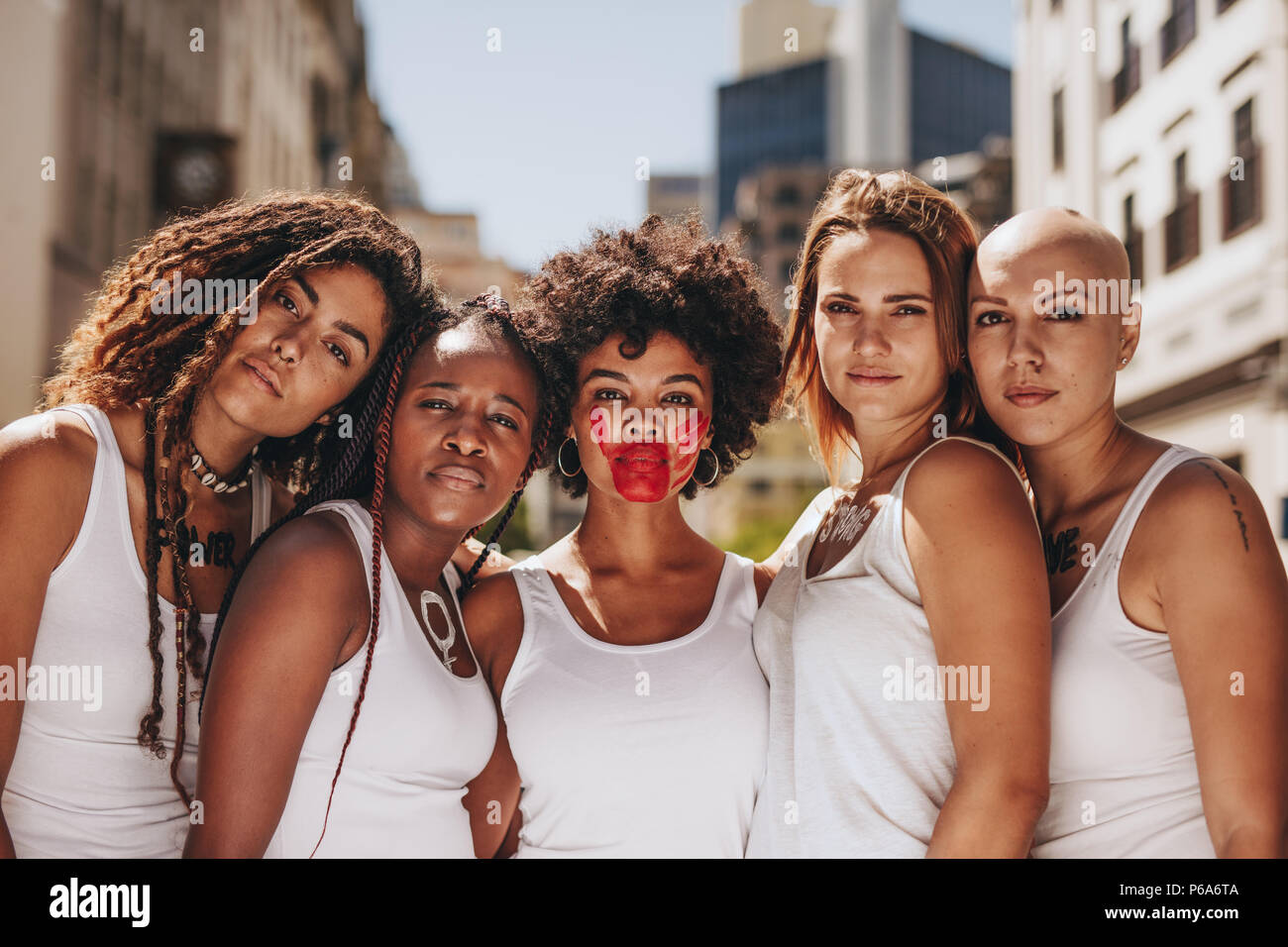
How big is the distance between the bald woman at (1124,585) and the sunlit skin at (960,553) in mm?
198

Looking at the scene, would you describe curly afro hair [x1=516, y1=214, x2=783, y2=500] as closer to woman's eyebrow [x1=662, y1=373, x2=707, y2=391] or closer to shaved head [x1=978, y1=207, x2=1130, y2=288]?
woman's eyebrow [x1=662, y1=373, x2=707, y2=391]

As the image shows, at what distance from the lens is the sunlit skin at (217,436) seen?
2867mm

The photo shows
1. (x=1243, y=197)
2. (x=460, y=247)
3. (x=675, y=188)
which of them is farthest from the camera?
(x=675, y=188)

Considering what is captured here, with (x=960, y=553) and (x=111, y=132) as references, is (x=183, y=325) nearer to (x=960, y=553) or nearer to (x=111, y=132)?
(x=960, y=553)

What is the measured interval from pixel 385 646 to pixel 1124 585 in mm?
1938

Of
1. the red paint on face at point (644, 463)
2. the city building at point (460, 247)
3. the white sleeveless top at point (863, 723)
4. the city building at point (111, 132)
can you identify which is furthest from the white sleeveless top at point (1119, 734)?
A: the city building at point (460, 247)

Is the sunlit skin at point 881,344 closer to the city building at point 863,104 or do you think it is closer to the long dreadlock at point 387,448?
the long dreadlock at point 387,448

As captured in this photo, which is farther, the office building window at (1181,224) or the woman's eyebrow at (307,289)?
the office building window at (1181,224)

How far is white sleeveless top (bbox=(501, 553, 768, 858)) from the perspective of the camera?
3184 millimetres

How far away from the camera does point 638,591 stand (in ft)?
11.7

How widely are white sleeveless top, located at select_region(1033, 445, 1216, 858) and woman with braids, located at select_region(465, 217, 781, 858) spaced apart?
83cm

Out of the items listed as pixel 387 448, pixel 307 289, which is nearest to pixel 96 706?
pixel 387 448

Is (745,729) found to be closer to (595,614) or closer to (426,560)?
(595,614)
